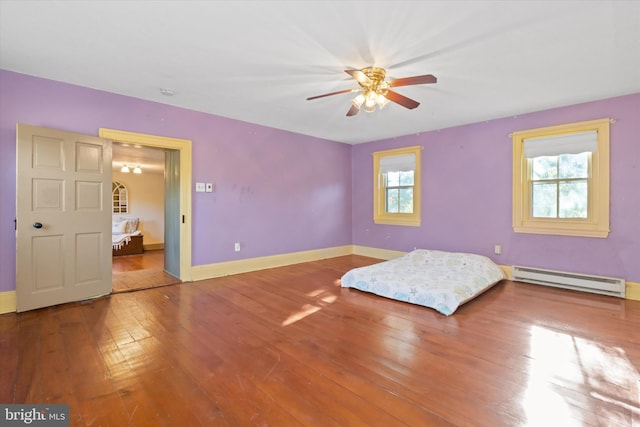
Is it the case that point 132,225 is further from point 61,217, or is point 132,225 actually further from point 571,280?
point 571,280

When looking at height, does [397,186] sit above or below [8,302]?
above

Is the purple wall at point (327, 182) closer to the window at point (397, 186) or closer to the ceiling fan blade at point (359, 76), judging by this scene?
the window at point (397, 186)

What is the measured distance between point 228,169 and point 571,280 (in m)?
5.02

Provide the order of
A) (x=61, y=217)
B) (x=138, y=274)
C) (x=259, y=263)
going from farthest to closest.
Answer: (x=259, y=263) → (x=138, y=274) → (x=61, y=217)

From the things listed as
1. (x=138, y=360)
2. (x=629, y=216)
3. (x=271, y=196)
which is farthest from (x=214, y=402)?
(x=629, y=216)

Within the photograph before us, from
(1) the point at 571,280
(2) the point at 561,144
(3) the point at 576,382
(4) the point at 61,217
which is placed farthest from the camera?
(2) the point at 561,144

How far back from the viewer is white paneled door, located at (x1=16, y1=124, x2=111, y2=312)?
9.74 feet

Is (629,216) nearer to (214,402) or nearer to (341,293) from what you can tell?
(341,293)

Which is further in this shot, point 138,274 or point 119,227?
point 119,227

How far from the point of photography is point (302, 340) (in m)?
2.43

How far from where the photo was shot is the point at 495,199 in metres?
4.60

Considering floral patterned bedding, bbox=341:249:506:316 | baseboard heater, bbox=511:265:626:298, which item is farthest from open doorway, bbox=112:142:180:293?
baseboard heater, bbox=511:265:626:298

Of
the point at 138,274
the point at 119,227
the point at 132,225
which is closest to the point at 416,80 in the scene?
the point at 138,274

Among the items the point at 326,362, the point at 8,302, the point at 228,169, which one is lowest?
the point at 326,362
